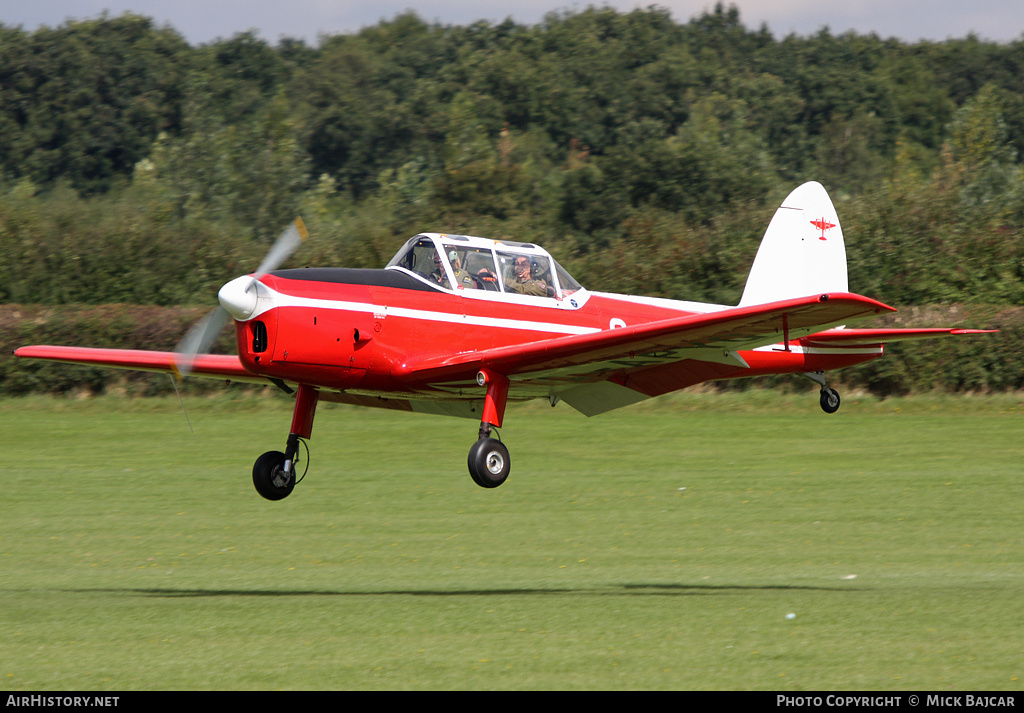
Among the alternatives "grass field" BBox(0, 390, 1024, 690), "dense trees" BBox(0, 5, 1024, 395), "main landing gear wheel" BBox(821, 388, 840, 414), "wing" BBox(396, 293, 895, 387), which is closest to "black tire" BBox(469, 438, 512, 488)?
"wing" BBox(396, 293, 895, 387)

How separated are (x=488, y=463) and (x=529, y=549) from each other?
5.24m

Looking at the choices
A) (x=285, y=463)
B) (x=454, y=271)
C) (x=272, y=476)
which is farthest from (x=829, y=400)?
(x=272, y=476)

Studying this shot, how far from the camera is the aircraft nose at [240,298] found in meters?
11.4

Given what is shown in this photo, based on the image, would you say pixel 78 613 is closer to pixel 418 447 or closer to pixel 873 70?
pixel 418 447

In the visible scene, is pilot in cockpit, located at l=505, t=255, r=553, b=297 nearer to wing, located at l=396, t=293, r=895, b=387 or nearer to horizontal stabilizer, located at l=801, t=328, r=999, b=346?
wing, located at l=396, t=293, r=895, b=387

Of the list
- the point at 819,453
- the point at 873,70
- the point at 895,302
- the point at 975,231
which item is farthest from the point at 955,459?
the point at 873,70

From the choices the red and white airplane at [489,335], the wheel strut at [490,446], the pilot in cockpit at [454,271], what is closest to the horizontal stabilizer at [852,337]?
the red and white airplane at [489,335]

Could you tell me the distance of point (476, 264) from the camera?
12.4 metres

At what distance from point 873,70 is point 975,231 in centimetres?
6552

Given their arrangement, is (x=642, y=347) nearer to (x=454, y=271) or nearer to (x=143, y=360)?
(x=454, y=271)

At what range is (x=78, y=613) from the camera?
12211mm

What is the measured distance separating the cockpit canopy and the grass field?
341 centimetres

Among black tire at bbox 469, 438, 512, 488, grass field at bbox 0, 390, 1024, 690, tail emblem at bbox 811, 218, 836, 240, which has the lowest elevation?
grass field at bbox 0, 390, 1024, 690

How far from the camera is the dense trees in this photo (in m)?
33.5
